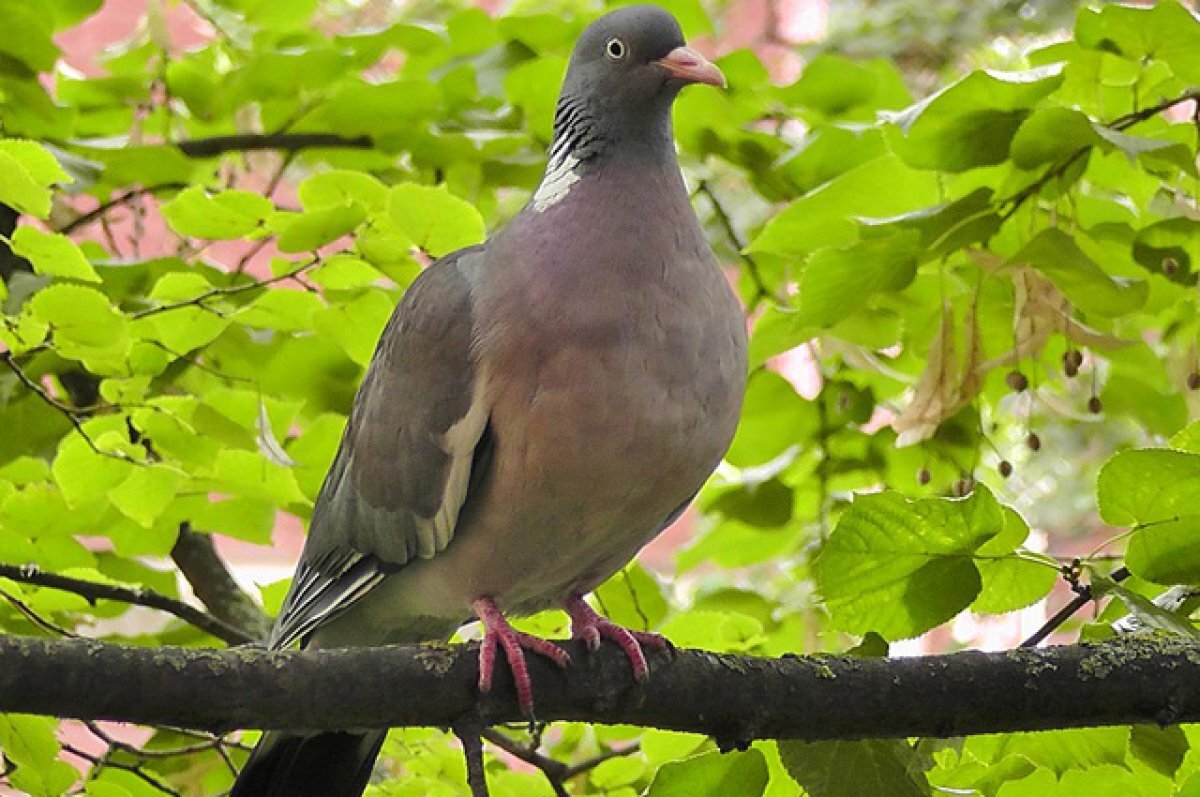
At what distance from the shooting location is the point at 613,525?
1438 millimetres

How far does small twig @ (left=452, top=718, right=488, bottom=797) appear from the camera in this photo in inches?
45.3

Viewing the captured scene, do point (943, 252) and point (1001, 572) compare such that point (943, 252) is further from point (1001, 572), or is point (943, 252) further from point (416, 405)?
point (416, 405)

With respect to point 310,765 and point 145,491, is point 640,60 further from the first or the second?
point 310,765

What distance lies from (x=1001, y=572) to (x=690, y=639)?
1.31ft

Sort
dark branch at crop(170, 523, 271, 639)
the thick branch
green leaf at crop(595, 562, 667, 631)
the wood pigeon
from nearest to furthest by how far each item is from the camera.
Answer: the thick branch
the wood pigeon
green leaf at crop(595, 562, 667, 631)
dark branch at crop(170, 523, 271, 639)

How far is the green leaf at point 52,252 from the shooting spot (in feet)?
4.68

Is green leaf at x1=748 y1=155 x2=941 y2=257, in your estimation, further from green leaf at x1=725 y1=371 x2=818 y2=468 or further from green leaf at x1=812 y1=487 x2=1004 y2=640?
green leaf at x1=812 y1=487 x2=1004 y2=640

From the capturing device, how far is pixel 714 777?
50.5 inches

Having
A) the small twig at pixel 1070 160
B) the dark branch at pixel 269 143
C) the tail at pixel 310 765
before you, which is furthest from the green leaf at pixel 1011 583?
the dark branch at pixel 269 143

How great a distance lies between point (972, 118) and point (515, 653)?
2.32ft

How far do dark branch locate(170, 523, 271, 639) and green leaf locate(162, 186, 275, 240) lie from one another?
20.1 inches

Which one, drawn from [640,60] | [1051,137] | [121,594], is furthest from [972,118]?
[121,594]

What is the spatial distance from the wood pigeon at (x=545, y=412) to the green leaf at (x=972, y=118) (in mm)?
216

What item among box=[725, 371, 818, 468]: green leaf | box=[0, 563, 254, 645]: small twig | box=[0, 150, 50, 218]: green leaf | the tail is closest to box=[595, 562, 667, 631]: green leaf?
box=[725, 371, 818, 468]: green leaf
